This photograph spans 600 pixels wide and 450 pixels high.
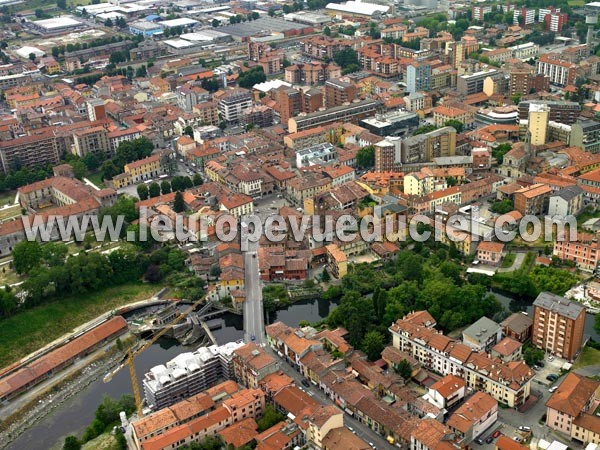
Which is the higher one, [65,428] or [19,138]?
[19,138]

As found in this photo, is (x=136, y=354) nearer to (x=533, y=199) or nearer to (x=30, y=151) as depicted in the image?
(x=533, y=199)

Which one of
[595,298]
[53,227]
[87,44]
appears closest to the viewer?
[595,298]

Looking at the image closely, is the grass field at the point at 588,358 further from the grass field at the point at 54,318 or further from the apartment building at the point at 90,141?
the apartment building at the point at 90,141

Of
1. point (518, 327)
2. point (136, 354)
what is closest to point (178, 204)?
point (136, 354)

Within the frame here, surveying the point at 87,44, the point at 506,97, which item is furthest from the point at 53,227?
the point at 87,44

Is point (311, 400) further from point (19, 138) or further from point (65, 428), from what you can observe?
point (19, 138)

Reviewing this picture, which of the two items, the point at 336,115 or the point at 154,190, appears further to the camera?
the point at 336,115

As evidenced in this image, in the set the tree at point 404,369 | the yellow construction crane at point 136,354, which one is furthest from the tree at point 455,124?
the tree at point 404,369
